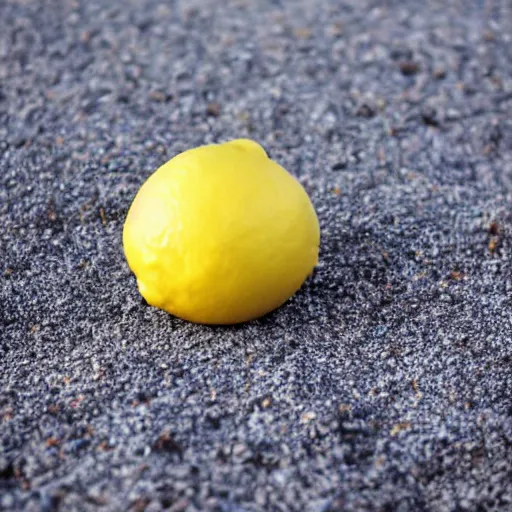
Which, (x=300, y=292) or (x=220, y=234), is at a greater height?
(x=220, y=234)

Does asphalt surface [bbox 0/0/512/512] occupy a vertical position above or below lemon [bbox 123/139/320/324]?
below

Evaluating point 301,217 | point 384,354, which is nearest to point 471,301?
point 384,354

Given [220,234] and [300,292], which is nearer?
[220,234]

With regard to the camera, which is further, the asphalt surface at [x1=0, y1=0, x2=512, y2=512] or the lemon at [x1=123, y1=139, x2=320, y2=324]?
the lemon at [x1=123, y1=139, x2=320, y2=324]
